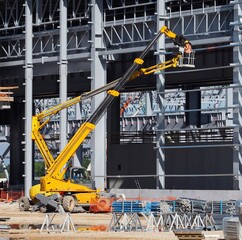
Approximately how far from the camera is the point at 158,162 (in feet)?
212

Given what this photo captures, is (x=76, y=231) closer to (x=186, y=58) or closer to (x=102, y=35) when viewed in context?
(x=186, y=58)

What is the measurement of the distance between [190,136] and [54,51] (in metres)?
13.4

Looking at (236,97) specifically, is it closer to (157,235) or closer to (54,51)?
(54,51)

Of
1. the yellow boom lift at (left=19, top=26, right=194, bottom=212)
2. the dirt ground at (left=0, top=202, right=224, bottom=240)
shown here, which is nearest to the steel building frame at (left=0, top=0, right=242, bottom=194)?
the yellow boom lift at (left=19, top=26, right=194, bottom=212)

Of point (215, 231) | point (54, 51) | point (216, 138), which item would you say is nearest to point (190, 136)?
point (216, 138)

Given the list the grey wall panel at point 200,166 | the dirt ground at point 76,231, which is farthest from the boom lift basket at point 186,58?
the dirt ground at point 76,231

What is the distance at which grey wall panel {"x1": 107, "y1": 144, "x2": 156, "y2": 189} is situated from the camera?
73.6 metres

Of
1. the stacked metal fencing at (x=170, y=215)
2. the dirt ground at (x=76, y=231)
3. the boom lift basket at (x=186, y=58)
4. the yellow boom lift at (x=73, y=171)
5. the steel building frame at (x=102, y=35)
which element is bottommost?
the dirt ground at (x=76, y=231)

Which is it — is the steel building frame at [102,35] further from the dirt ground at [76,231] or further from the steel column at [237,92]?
the dirt ground at [76,231]

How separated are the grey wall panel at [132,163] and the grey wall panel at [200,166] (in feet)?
8.85

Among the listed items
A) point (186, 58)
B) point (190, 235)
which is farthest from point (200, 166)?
point (190, 235)

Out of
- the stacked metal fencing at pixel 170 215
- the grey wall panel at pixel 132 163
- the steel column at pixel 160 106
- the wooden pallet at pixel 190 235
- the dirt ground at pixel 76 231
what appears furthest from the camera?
the grey wall panel at pixel 132 163

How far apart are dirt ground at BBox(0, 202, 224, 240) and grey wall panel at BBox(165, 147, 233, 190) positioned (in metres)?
10.9

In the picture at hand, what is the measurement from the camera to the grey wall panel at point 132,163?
7362cm
